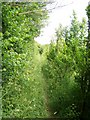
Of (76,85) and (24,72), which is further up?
(24,72)

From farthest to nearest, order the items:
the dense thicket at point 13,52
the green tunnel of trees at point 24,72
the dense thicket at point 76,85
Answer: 1. the dense thicket at point 76,85
2. the green tunnel of trees at point 24,72
3. the dense thicket at point 13,52

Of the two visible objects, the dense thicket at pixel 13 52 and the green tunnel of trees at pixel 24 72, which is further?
the green tunnel of trees at pixel 24 72

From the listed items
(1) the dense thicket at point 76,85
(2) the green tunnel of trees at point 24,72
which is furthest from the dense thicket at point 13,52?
(1) the dense thicket at point 76,85

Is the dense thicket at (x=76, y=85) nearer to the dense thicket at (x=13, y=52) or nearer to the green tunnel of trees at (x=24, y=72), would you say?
the green tunnel of trees at (x=24, y=72)

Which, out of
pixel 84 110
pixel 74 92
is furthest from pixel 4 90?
pixel 74 92

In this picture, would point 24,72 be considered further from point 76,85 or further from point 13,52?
point 13,52

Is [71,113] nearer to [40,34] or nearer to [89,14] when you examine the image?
[89,14]

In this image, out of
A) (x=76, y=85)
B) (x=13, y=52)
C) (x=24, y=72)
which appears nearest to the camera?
(x=13, y=52)

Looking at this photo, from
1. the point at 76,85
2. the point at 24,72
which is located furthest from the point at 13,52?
the point at 76,85

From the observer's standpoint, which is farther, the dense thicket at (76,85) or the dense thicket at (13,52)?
the dense thicket at (76,85)

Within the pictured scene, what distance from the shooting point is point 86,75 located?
6.03 meters

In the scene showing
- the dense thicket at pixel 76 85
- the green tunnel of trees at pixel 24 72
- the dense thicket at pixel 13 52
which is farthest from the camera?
the dense thicket at pixel 76 85

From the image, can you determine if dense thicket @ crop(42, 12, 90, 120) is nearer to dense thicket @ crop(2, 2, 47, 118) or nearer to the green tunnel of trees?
the green tunnel of trees

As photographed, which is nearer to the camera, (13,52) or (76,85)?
(13,52)
